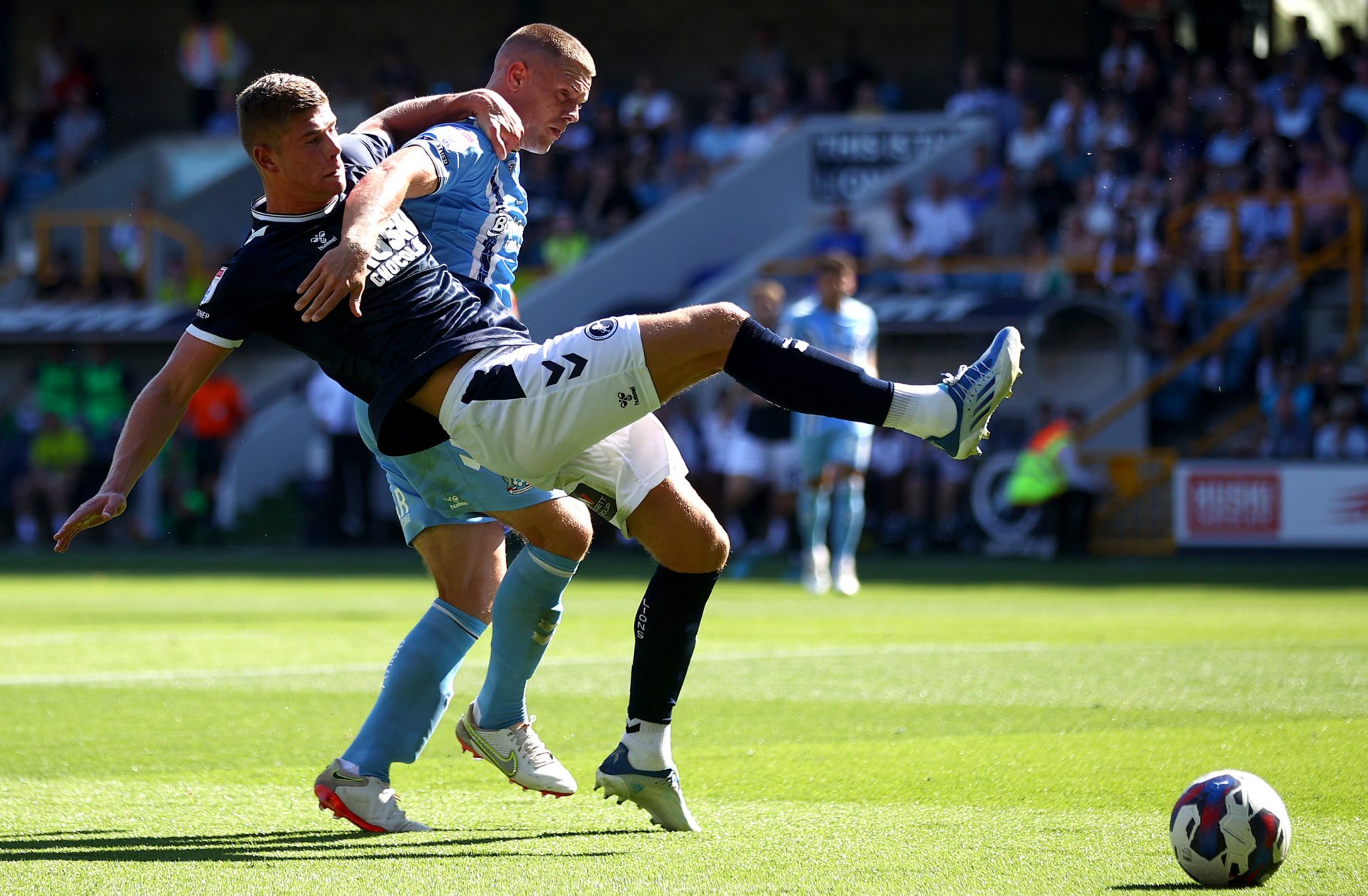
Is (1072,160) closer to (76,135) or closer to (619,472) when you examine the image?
(76,135)

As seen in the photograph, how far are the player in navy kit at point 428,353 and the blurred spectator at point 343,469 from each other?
1600cm

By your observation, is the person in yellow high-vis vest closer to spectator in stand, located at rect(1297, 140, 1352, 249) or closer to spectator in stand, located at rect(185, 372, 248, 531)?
spectator in stand, located at rect(1297, 140, 1352, 249)

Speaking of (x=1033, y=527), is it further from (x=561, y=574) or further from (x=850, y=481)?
(x=561, y=574)

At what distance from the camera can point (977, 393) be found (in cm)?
445

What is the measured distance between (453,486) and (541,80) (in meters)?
1.13

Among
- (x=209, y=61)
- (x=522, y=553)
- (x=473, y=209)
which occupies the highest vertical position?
(x=209, y=61)

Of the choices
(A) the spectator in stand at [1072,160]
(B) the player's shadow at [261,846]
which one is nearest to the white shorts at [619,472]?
(B) the player's shadow at [261,846]

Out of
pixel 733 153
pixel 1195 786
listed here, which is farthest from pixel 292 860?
pixel 733 153

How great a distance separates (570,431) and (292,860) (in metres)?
1.13

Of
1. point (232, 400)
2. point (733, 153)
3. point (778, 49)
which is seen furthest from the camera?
point (778, 49)

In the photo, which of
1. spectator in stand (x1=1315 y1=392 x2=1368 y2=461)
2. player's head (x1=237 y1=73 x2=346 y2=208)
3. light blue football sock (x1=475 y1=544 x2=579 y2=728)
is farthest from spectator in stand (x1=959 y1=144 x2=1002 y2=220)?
player's head (x1=237 y1=73 x2=346 y2=208)

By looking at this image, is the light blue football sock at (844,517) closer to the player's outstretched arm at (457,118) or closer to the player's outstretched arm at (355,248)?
the player's outstretched arm at (457,118)

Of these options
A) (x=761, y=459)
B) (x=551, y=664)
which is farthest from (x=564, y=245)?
(x=551, y=664)

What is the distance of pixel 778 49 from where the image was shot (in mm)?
27828
